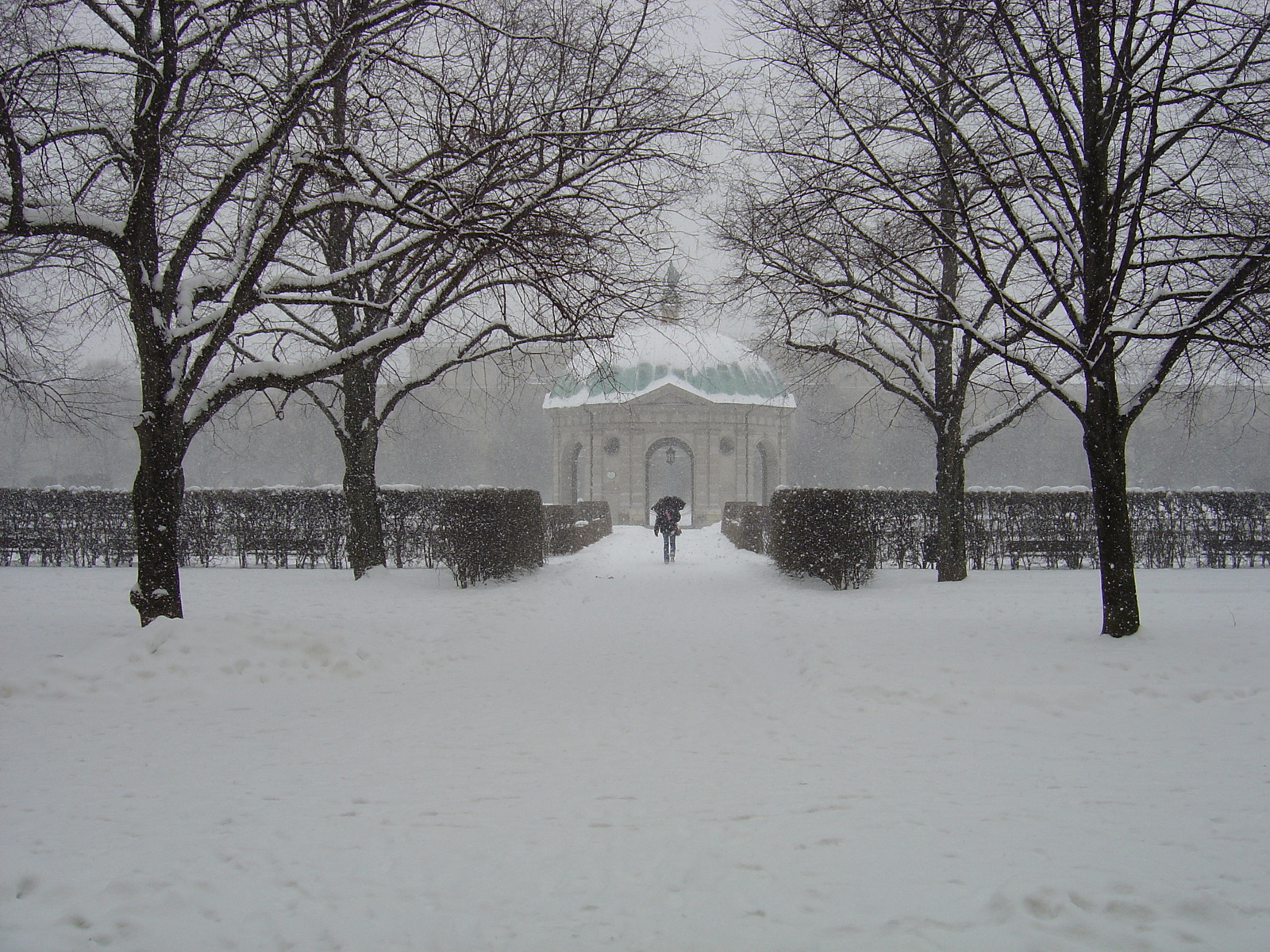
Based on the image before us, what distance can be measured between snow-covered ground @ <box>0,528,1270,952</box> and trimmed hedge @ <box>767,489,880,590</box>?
3.41 metres

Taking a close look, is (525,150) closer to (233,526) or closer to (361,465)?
(361,465)

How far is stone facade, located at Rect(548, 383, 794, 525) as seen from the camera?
38094 mm

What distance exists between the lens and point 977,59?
893cm

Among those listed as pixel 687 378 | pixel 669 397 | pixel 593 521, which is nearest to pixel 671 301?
pixel 593 521

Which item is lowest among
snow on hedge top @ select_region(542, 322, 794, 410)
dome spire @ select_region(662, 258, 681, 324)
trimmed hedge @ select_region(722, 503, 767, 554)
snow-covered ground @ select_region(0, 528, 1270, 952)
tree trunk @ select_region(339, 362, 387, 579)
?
snow-covered ground @ select_region(0, 528, 1270, 952)

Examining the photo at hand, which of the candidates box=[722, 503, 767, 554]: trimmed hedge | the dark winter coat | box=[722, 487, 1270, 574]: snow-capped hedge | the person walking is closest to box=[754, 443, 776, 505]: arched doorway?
box=[722, 503, 767, 554]: trimmed hedge

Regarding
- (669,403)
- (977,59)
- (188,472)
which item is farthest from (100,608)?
Result: (188,472)

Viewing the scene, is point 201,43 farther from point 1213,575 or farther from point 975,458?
point 975,458

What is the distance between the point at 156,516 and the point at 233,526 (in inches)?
374

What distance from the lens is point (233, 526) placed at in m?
16.2

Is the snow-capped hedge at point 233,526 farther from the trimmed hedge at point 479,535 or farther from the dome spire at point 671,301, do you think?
the dome spire at point 671,301

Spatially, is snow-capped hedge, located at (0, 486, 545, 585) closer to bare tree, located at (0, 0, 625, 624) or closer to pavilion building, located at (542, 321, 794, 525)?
bare tree, located at (0, 0, 625, 624)

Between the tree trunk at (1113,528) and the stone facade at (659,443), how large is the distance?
98.1 feet

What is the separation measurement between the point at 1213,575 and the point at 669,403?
2585cm
